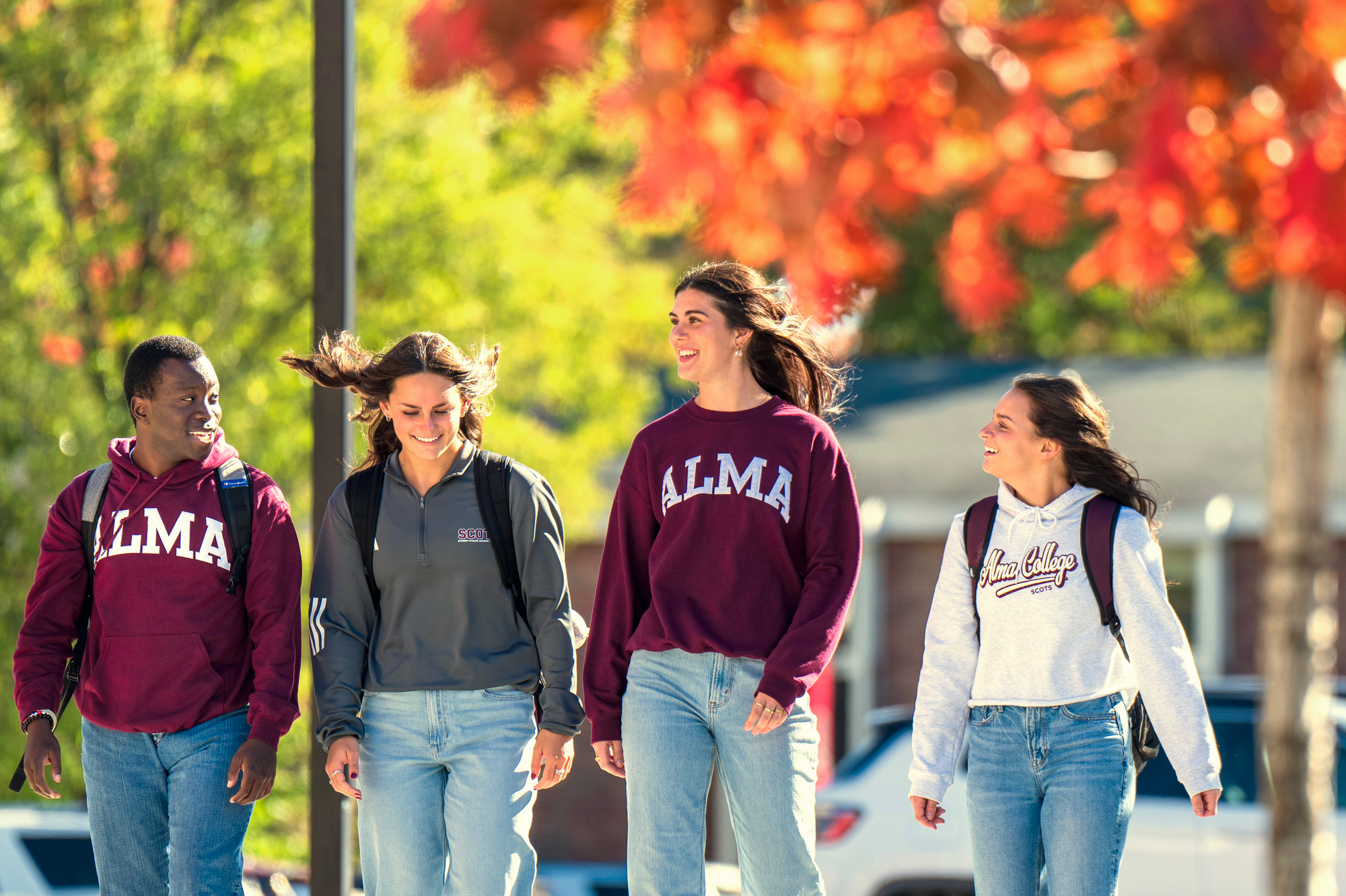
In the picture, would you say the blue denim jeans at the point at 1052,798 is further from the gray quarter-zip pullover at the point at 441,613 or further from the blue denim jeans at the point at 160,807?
the blue denim jeans at the point at 160,807

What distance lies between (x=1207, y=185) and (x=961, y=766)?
5.22m

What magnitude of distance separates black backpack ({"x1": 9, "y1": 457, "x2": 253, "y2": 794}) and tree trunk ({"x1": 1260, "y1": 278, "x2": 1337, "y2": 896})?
99.9 inches

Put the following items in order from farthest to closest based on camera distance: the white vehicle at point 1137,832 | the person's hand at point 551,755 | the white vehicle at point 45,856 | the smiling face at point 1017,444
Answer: the white vehicle at point 1137,832, the white vehicle at point 45,856, the smiling face at point 1017,444, the person's hand at point 551,755

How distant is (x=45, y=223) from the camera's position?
8250mm

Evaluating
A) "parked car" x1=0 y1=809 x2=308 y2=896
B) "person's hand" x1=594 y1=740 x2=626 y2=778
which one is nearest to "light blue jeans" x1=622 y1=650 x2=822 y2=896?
"person's hand" x1=594 y1=740 x2=626 y2=778

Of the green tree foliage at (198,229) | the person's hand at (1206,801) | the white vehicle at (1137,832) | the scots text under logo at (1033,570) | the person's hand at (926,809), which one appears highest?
the green tree foliage at (198,229)

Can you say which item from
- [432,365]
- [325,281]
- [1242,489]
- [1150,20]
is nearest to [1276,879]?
[1150,20]

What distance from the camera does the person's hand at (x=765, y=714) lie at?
11.2ft

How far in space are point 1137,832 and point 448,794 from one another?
156 inches

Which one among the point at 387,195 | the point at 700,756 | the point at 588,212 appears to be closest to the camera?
the point at 700,756

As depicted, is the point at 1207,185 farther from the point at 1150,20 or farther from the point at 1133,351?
the point at 1133,351

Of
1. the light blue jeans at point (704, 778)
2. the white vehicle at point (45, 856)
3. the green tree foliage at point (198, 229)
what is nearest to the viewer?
the light blue jeans at point (704, 778)

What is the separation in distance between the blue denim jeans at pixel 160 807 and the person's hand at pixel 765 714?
1315mm

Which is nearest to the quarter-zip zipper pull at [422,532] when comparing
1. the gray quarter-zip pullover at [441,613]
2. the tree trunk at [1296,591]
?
the gray quarter-zip pullover at [441,613]
